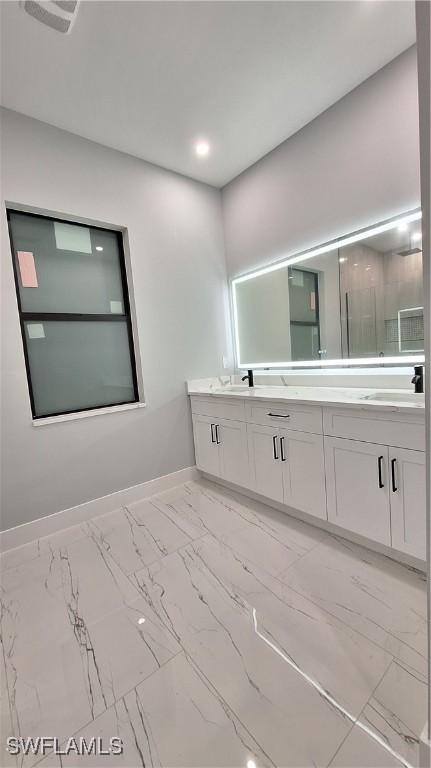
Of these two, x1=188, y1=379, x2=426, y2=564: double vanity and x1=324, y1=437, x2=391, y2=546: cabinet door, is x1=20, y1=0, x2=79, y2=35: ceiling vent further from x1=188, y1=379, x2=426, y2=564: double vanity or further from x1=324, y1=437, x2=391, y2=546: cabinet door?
x1=324, y1=437, x2=391, y2=546: cabinet door

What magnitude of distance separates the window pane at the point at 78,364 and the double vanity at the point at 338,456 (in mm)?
865

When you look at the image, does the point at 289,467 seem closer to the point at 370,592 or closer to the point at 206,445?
the point at 370,592

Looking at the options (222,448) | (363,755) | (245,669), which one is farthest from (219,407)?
(363,755)

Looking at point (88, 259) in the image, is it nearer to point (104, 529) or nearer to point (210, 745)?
point (104, 529)

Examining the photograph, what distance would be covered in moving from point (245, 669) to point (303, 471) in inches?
44.8

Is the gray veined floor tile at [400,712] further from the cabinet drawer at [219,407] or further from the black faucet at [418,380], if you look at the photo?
the cabinet drawer at [219,407]

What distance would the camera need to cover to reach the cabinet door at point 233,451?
256 cm

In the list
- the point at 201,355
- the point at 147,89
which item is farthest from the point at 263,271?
the point at 147,89

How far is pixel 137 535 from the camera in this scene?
2.26 m

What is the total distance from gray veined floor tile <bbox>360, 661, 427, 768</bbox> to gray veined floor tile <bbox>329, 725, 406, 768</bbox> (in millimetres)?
33

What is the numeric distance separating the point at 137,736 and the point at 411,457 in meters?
1.60

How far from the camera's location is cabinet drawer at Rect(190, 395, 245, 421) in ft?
8.40

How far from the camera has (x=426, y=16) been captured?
2.39 feet

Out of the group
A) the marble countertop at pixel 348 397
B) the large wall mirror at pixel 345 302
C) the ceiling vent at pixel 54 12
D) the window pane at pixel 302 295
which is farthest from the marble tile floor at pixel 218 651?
the ceiling vent at pixel 54 12
